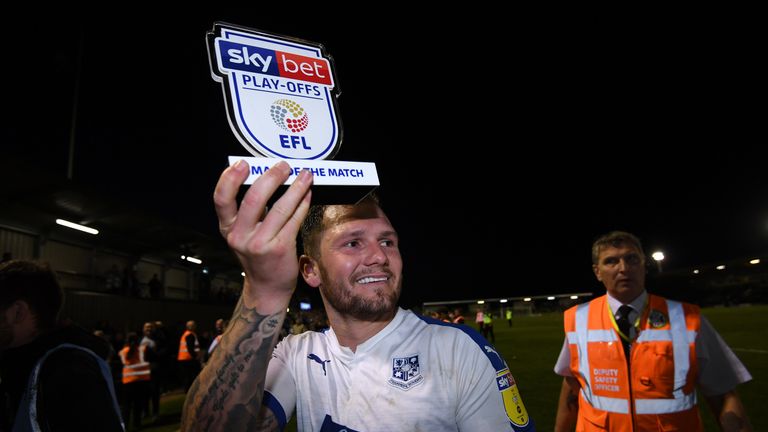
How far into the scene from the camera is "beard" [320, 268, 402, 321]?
179cm

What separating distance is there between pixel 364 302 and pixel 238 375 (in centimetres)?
60

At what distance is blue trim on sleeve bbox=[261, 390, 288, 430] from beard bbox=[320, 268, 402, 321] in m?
0.45

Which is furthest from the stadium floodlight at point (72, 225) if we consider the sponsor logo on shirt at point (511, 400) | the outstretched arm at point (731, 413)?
the outstretched arm at point (731, 413)

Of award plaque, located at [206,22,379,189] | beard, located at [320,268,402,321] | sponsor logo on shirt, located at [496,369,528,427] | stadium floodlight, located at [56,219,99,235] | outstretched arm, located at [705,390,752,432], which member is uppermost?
stadium floodlight, located at [56,219,99,235]

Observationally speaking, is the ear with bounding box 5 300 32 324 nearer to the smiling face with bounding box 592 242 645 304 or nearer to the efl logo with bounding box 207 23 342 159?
the efl logo with bounding box 207 23 342 159

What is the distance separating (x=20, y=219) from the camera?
14344 millimetres

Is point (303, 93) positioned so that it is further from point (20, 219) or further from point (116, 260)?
point (116, 260)

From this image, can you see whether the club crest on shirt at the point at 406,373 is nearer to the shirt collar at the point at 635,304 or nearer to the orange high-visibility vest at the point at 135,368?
the shirt collar at the point at 635,304

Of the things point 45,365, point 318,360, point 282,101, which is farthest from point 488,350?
point 45,365

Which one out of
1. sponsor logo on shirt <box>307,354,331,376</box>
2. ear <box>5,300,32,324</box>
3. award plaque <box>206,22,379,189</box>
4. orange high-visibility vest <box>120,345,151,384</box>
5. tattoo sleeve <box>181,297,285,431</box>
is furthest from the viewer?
orange high-visibility vest <box>120,345,151,384</box>

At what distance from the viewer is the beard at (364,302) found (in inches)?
70.4

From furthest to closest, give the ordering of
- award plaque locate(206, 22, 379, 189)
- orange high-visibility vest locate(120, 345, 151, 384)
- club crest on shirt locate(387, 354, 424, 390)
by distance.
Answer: orange high-visibility vest locate(120, 345, 151, 384) < club crest on shirt locate(387, 354, 424, 390) < award plaque locate(206, 22, 379, 189)

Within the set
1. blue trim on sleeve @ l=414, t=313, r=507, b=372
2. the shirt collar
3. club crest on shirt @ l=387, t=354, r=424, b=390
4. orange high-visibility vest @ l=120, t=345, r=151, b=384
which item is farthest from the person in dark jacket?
orange high-visibility vest @ l=120, t=345, r=151, b=384

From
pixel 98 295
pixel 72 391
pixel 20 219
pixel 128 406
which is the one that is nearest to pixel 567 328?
pixel 72 391
